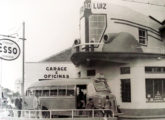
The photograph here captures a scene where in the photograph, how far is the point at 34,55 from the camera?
1.37m

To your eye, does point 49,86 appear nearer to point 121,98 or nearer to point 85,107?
point 85,107

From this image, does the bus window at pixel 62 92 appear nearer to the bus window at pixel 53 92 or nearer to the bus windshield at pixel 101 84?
the bus window at pixel 53 92

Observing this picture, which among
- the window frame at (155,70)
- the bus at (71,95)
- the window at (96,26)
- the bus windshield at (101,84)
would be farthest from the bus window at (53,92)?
the window frame at (155,70)

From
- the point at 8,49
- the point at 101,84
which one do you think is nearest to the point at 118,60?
the point at 101,84

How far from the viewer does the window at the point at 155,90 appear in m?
1.34

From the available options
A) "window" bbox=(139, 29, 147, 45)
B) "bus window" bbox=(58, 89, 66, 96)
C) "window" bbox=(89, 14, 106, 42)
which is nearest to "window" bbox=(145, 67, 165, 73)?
"window" bbox=(139, 29, 147, 45)

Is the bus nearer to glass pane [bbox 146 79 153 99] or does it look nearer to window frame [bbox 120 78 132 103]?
window frame [bbox 120 78 132 103]

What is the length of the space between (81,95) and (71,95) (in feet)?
0.14

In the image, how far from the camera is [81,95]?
4.26 feet

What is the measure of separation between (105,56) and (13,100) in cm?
47

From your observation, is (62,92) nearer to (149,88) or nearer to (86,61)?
(86,61)

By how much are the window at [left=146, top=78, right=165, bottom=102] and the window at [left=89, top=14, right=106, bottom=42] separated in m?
0.30

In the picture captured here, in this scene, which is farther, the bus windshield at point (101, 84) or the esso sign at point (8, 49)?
the esso sign at point (8, 49)

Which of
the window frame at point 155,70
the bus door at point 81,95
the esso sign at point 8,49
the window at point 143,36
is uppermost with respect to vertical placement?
the window at point 143,36
